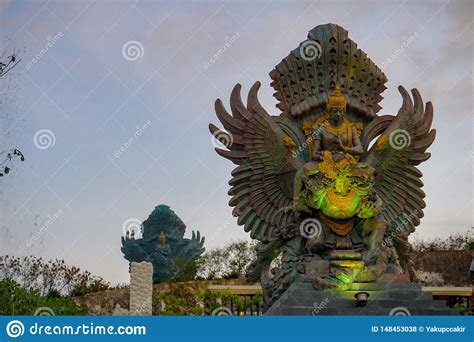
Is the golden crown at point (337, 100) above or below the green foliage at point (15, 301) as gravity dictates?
above

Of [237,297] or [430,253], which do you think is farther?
[430,253]

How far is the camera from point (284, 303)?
1060 centimetres

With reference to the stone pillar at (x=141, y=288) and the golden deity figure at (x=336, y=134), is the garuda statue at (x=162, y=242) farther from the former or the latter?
the golden deity figure at (x=336, y=134)

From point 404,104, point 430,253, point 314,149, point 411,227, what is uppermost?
point 430,253

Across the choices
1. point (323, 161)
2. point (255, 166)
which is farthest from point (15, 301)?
point (323, 161)

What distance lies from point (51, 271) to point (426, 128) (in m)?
12.7

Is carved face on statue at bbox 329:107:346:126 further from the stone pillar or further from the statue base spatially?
the stone pillar

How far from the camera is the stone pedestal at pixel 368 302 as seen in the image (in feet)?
34.0

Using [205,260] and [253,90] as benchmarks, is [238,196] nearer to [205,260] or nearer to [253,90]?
[253,90]

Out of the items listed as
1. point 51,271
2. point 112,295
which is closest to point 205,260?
point 112,295

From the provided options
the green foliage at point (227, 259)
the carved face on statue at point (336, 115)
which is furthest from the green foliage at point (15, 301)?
the green foliage at point (227, 259)

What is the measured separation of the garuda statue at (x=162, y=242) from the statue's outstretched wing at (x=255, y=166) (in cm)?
2054

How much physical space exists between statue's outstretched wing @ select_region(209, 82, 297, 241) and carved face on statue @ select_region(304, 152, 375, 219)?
798mm

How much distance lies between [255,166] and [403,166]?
254 cm
